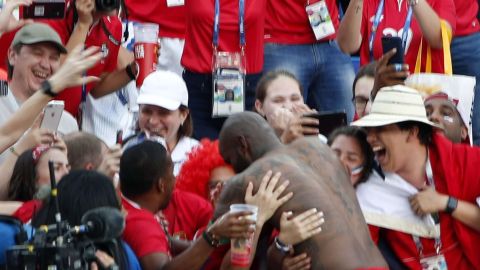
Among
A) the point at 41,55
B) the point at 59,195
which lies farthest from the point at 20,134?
the point at 59,195

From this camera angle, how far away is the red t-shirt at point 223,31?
31.1ft

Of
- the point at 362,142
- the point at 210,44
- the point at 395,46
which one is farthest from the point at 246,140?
the point at 210,44

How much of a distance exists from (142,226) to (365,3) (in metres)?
3.43

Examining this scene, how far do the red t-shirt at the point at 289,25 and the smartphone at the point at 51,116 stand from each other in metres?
2.42

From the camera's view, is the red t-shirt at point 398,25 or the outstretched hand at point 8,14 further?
the red t-shirt at point 398,25

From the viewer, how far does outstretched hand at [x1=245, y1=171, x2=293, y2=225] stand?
21.4 ft

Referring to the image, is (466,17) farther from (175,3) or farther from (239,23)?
(175,3)

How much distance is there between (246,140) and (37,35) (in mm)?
2177

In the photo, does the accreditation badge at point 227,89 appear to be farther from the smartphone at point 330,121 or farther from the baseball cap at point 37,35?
the smartphone at point 330,121

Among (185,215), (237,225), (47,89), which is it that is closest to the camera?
(237,225)

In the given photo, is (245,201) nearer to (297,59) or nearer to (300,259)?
(300,259)

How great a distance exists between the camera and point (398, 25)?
9484 mm

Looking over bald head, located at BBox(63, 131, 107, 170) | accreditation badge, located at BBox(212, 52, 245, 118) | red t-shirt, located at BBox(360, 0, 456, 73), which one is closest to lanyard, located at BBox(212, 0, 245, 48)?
accreditation badge, located at BBox(212, 52, 245, 118)

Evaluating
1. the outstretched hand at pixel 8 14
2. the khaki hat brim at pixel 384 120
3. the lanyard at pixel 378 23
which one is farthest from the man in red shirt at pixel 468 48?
the outstretched hand at pixel 8 14
